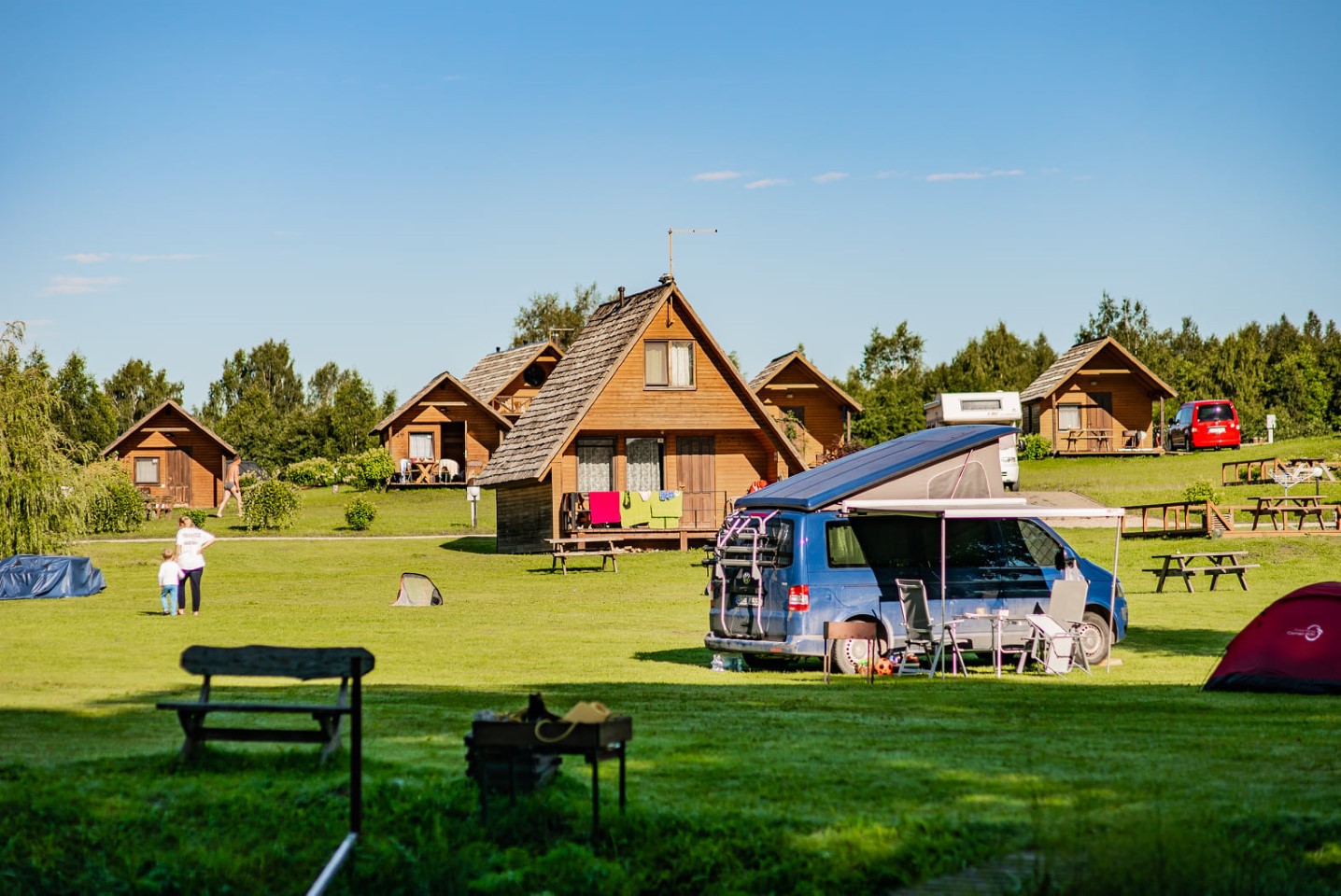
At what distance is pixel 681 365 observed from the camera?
137ft

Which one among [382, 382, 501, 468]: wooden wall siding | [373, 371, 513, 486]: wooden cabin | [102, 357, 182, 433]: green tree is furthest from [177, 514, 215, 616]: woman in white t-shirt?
[102, 357, 182, 433]: green tree

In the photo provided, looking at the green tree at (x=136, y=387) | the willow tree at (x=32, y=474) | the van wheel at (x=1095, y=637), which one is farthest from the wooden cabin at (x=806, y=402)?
the green tree at (x=136, y=387)

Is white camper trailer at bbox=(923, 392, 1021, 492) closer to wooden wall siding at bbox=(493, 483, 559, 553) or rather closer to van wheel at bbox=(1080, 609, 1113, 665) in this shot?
wooden wall siding at bbox=(493, 483, 559, 553)

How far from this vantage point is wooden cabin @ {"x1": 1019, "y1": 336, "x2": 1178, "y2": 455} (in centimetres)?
6216

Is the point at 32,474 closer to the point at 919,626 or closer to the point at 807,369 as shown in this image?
the point at 919,626

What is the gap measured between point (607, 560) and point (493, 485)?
24.4 ft

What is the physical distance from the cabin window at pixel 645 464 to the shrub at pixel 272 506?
11.3 metres

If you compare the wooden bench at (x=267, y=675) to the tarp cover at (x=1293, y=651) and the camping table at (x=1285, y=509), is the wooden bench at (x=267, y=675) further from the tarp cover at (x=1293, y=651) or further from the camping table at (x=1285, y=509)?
the camping table at (x=1285, y=509)

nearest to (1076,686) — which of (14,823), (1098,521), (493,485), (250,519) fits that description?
(14,823)

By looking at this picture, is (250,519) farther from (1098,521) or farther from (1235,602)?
(1235,602)

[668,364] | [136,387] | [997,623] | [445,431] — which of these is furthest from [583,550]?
[136,387]

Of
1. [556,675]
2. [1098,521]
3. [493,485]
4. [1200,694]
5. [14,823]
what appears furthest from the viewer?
[493,485]

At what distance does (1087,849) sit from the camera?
845cm

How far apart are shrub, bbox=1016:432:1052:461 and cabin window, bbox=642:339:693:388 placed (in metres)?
23.2
